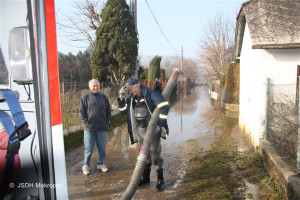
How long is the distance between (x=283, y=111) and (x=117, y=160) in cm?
367

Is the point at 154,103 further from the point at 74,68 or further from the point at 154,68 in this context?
the point at 154,68

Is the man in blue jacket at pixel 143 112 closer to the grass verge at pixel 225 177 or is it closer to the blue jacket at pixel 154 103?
the blue jacket at pixel 154 103

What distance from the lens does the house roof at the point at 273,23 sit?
5652mm

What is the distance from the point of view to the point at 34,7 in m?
1.70

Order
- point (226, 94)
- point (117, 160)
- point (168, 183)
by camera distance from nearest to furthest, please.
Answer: point (168, 183), point (117, 160), point (226, 94)

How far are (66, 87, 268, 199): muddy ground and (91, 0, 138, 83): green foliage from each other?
608 centimetres

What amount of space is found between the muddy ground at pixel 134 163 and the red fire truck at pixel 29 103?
2554 mm

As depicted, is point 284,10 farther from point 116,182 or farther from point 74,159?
point 74,159

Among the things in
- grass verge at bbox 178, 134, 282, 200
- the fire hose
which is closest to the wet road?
grass verge at bbox 178, 134, 282, 200

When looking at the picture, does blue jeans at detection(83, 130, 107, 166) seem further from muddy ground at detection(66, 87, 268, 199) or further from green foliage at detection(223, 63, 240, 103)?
green foliage at detection(223, 63, 240, 103)

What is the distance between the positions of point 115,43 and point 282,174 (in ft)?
40.2

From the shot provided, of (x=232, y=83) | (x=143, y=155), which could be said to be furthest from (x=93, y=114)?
(x=232, y=83)

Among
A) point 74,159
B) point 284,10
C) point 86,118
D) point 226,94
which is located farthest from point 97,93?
point 226,94

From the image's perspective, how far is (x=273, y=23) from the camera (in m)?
6.16
